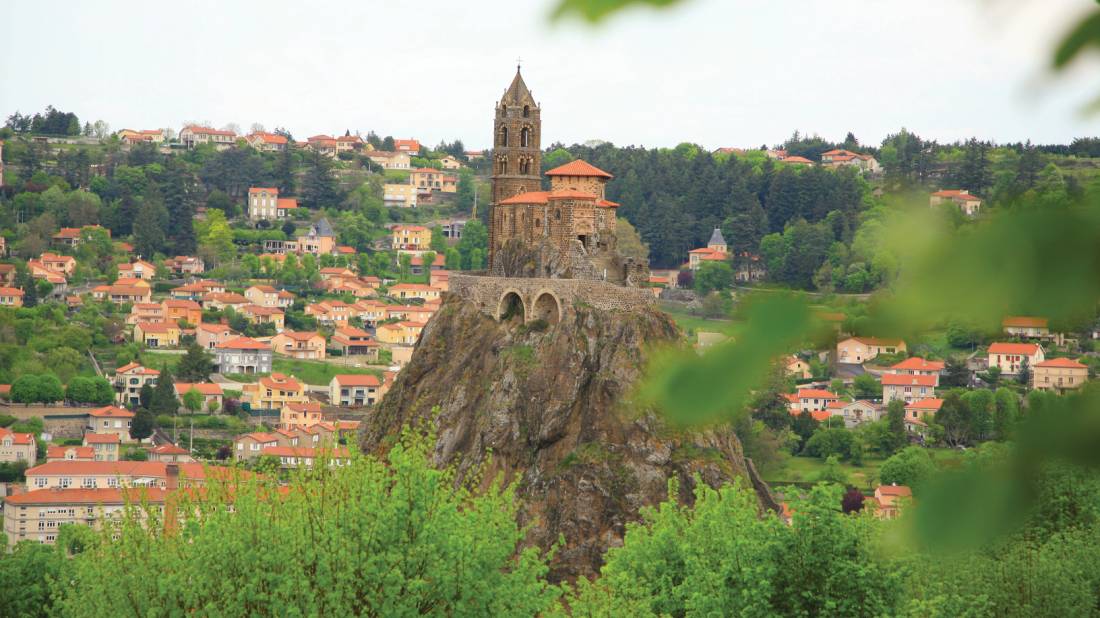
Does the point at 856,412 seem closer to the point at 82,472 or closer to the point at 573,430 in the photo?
the point at 573,430

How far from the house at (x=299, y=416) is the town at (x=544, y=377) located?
409 millimetres

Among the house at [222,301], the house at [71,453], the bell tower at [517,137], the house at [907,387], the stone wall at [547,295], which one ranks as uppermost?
the bell tower at [517,137]

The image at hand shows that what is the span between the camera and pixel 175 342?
79875 mm

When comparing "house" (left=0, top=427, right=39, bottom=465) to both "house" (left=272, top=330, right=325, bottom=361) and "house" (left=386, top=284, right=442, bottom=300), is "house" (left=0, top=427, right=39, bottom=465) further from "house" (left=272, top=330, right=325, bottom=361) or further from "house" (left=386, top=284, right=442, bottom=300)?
"house" (left=386, top=284, right=442, bottom=300)

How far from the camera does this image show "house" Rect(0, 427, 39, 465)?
57250mm

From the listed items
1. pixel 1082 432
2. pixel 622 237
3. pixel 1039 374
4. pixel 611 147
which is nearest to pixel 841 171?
pixel 611 147

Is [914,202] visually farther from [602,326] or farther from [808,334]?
[602,326]

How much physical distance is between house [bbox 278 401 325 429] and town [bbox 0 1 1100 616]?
41 centimetres

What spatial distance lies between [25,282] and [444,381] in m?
50.7

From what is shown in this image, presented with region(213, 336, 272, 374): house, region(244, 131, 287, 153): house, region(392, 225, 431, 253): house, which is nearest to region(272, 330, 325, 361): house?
region(213, 336, 272, 374): house

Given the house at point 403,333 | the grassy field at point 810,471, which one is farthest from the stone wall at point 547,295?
the house at point 403,333

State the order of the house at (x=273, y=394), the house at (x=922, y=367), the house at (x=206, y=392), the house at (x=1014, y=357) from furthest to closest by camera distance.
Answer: the house at (x=273, y=394) < the house at (x=922, y=367) < the house at (x=206, y=392) < the house at (x=1014, y=357)

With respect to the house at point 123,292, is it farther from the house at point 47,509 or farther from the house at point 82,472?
the house at point 47,509

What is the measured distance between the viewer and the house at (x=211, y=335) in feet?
259
